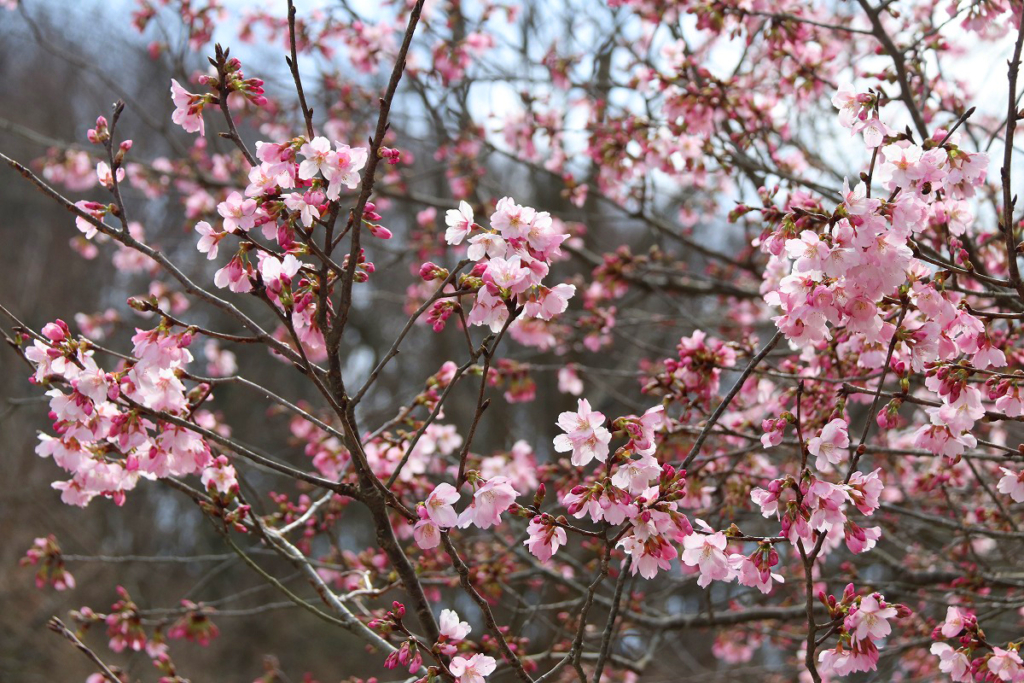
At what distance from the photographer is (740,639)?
5012 millimetres

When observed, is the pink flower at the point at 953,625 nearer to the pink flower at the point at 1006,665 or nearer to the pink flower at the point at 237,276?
the pink flower at the point at 1006,665

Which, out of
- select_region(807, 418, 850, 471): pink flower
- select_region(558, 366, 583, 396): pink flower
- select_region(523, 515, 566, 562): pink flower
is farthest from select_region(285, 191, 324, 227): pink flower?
select_region(558, 366, 583, 396): pink flower

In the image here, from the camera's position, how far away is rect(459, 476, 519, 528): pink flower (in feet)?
5.90

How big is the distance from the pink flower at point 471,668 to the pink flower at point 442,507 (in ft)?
1.08

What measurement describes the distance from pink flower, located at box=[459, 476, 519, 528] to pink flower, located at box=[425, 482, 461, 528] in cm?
3

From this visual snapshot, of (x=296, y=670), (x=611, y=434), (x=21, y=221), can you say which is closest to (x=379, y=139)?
(x=611, y=434)

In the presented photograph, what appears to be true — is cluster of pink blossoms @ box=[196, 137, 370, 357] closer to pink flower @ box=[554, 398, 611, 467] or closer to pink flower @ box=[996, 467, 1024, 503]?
pink flower @ box=[554, 398, 611, 467]

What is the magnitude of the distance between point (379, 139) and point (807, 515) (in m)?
1.30

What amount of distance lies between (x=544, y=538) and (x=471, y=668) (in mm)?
356

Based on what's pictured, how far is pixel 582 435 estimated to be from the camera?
185 centimetres

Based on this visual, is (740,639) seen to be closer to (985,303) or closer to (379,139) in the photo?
(985,303)

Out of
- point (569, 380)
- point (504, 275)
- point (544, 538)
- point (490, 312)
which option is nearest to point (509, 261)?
point (504, 275)

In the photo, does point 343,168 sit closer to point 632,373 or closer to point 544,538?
point 544,538

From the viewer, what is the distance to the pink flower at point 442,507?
5.89 ft
